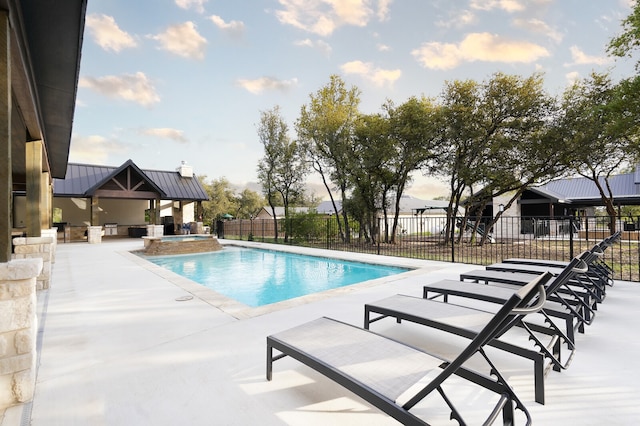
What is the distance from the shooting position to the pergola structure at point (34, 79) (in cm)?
229

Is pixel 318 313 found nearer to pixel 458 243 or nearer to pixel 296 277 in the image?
pixel 296 277

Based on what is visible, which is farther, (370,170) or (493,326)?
(370,170)

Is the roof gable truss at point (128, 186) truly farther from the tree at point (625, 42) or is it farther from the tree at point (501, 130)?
the tree at point (625, 42)

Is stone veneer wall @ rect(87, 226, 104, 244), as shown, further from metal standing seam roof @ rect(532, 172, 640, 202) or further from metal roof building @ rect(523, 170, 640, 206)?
metal standing seam roof @ rect(532, 172, 640, 202)

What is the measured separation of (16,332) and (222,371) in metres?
1.40

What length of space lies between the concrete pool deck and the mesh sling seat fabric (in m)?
0.30

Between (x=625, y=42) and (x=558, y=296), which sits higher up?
(x=625, y=42)

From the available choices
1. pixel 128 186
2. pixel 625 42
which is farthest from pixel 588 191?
pixel 128 186

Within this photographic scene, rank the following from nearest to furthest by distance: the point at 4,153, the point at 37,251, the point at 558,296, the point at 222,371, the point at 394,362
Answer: the point at 394,362, the point at 4,153, the point at 222,371, the point at 558,296, the point at 37,251

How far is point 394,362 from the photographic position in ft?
6.05

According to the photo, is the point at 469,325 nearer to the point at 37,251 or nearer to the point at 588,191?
the point at 37,251

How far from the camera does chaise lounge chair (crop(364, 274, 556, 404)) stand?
2006 mm

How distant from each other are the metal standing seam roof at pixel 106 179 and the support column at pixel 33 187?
11615 millimetres

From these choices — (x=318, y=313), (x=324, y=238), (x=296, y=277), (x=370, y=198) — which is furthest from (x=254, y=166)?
(x=318, y=313)
